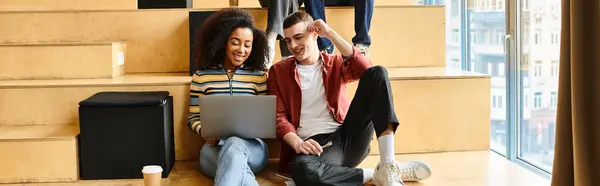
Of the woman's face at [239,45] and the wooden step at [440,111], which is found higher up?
the woman's face at [239,45]

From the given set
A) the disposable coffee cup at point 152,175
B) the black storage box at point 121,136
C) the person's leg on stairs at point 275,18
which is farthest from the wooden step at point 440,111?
the disposable coffee cup at point 152,175

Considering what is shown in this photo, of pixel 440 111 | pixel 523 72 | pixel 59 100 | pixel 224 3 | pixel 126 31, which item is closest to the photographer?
pixel 59 100

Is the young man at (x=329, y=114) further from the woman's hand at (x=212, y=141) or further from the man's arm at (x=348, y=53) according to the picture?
the woman's hand at (x=212, y=141)

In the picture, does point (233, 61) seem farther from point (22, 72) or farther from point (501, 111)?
point (501, 111)

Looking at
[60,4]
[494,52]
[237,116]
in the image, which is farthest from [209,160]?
[60,4]

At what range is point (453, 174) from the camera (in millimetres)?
2727

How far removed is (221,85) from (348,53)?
0.50 m

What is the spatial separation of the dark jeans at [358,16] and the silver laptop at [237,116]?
32.1 inches

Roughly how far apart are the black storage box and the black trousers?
1.80 feet

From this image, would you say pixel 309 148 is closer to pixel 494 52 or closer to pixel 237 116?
pixel 237 116

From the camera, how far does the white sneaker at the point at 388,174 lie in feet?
7.86

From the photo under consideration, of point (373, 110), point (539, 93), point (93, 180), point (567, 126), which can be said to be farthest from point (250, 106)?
point (539, 93)

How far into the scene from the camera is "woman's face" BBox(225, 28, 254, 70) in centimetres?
272

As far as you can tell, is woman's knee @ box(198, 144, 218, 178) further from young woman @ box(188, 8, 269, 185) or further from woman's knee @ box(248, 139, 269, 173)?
woman's knee @ box(248, 139, 269, 173)
